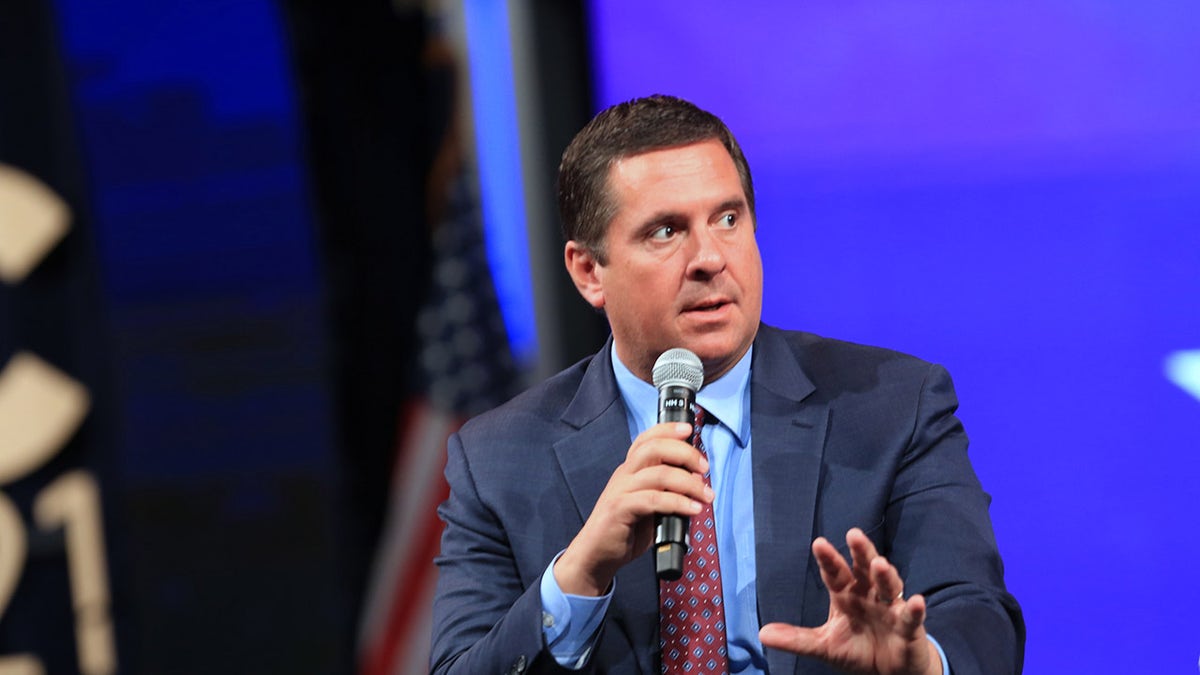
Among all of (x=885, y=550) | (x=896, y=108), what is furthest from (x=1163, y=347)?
(x=885, y=550)

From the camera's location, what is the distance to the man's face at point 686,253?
1776mm

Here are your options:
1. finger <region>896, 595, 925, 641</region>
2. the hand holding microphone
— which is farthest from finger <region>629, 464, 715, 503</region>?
finger <region>896, 595, 925, 641</region>

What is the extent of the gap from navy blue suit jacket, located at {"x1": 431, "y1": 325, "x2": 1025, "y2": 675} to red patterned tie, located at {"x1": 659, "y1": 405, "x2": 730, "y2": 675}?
2 cm

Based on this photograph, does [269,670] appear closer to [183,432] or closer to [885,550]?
[183,432]

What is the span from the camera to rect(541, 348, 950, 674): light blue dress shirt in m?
1.67

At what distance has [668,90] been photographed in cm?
311

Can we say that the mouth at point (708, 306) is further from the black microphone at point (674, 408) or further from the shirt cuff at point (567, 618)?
the shirt cuff at point (567, 618)

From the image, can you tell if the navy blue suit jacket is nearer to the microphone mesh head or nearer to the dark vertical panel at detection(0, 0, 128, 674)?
the microphone mesh head

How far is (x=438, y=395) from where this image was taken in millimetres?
4090

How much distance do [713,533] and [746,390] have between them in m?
0.22

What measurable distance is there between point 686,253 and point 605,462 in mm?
295

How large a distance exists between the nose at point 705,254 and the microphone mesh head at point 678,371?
0.44ft

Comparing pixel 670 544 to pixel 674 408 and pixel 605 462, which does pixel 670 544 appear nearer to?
pixel 674 408

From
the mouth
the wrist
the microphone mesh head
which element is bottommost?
the wrist
